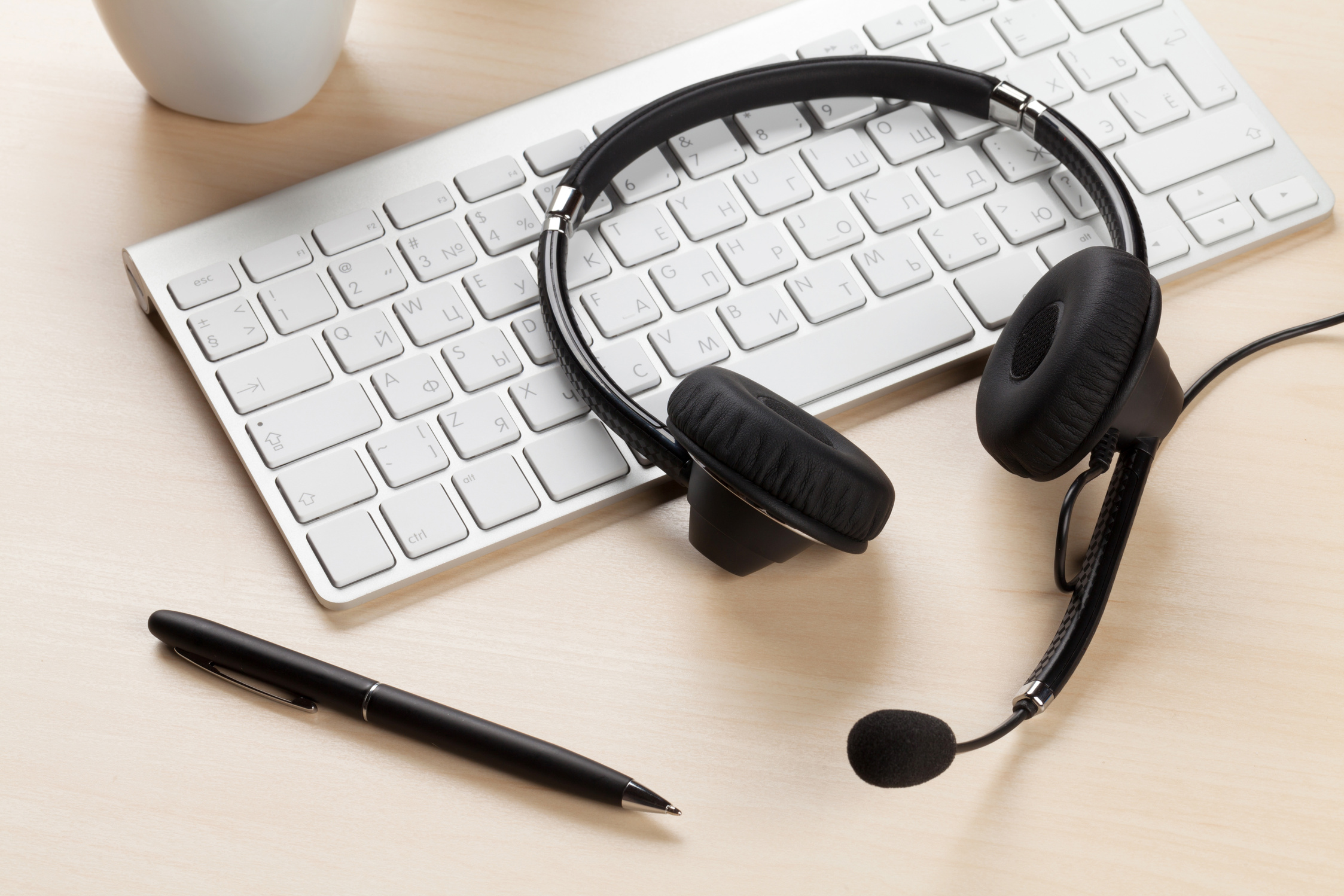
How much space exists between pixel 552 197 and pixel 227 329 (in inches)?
7.4

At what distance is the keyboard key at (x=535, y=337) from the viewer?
62 centimetres

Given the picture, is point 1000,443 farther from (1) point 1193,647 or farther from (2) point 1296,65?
(2) point 1296,65

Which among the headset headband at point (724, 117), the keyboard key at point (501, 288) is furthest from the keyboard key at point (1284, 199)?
the keyboard key at point (501, 288)

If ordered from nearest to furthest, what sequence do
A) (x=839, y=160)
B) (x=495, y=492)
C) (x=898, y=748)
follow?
(x=898, y=748) < (x=495, y=492) < (x=839, y=160)

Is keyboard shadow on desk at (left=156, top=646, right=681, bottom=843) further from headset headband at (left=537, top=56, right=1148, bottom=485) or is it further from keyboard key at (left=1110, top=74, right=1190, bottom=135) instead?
keyboard key at (left=1110, top=74, right=1190, bottom=135)

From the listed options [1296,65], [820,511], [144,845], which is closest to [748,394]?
[820,511]

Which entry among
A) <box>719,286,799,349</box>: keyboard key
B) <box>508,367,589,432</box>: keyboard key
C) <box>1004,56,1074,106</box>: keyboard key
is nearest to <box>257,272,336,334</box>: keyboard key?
<box>508,367,589,432</box>: keyboard key

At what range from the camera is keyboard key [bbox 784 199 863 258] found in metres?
0.65

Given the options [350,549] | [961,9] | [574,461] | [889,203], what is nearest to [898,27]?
[961,9]

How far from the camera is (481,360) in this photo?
0.61 meters

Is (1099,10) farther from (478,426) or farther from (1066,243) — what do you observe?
(478,426)

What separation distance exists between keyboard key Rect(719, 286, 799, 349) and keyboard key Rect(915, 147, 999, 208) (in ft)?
0.40

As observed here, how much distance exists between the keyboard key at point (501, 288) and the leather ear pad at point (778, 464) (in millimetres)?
150

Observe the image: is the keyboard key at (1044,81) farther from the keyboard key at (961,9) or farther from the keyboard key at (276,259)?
the keyboard key at (276,259)
